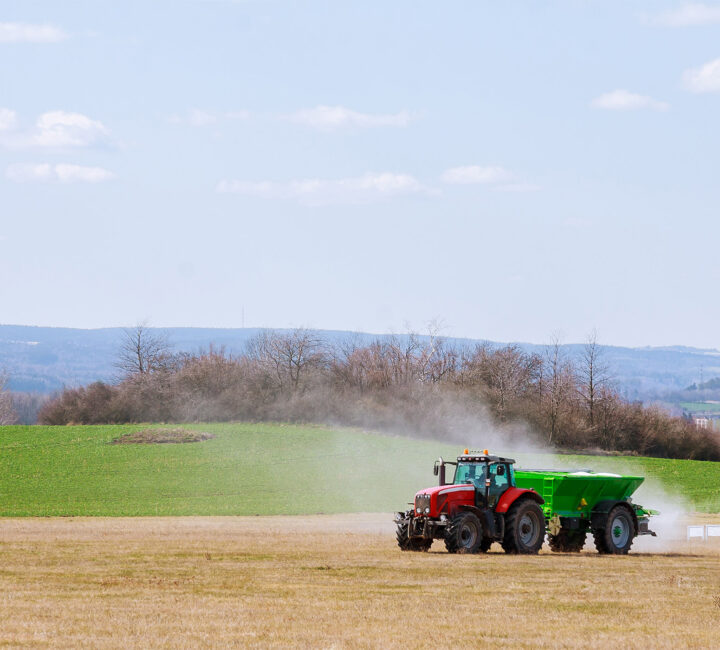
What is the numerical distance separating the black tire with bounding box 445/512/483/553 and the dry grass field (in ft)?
1.78

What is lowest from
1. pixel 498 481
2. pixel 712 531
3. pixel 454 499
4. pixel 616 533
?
pixel 712 531

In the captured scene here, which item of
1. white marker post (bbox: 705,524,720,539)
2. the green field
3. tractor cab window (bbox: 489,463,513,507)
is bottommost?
the green field

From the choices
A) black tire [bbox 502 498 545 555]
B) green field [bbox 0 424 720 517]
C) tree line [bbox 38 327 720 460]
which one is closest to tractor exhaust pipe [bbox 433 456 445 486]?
black tire [bbox 502 498 545 555]

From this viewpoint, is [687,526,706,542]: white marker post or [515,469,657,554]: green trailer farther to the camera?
[687,526,706,542]: white marker post

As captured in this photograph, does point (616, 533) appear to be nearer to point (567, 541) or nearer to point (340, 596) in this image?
point (567, 541)

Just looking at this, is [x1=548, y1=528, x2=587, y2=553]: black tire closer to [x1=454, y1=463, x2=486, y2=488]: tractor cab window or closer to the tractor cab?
the tractor cab

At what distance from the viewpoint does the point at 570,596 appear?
1795 centimetres

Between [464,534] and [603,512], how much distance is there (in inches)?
154

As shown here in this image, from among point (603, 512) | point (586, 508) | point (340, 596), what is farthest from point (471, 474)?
point (340, 596)

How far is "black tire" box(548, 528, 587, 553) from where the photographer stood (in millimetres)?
26719

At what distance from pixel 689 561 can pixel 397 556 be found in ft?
21.4

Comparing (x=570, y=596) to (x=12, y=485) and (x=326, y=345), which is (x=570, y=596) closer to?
(x=12, y=485)

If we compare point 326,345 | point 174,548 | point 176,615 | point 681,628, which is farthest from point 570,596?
point 326,345

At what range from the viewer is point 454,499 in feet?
81.9
